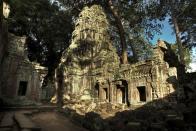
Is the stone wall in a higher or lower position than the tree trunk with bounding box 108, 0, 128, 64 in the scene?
lower

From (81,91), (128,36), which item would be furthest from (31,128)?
(128,36)

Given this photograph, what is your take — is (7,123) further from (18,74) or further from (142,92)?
(142,92)

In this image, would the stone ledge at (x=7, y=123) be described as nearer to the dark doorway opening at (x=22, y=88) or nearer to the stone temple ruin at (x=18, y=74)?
the stone temple ruin at (x=18, y=74)

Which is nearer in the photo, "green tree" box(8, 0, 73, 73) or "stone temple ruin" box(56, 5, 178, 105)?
"stone temple ruin" box(56, 5, 178, 105)

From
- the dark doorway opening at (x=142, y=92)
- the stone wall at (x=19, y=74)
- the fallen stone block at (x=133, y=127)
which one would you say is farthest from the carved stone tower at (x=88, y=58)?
the fallen stone block at (x=133, y=127)

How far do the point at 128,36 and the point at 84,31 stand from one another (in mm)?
10760

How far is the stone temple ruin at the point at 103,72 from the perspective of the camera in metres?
19.0

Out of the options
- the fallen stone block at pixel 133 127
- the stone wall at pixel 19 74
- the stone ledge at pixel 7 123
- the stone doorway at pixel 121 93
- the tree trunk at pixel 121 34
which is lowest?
the fallen stone block at pixel 133 127

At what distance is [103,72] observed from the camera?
2466 cm

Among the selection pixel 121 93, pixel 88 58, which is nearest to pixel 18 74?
pixel 88 58

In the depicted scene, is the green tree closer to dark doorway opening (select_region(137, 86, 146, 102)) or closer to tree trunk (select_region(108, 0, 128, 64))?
tree trunk (select_region(108, 0, 128, 64))

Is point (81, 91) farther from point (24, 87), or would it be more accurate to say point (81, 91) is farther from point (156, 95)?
point (156, 95)

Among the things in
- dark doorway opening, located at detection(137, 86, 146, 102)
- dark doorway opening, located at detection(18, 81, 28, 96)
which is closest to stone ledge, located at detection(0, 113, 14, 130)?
dark doorway opening, located at detection(18, 81, 28, 96)

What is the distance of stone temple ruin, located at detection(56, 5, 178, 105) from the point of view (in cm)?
1898
